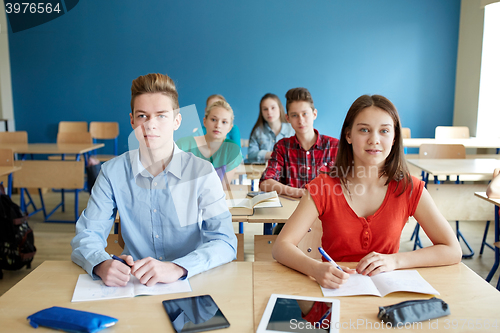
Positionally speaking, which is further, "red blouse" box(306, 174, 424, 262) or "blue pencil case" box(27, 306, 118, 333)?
"red blouse" box(306, 174, 424, 262)

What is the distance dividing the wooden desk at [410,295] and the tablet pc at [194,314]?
9 centimetres

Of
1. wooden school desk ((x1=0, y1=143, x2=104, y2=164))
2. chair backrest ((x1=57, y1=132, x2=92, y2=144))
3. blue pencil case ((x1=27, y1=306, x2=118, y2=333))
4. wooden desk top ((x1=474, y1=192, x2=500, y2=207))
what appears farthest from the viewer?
chair backrest ((x1=57, y1=132, x2=92, y2=144))

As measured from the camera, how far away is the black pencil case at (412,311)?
2.77ft

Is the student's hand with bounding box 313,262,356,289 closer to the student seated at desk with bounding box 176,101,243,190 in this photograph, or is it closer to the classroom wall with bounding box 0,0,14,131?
the student seated at desk with bounding box 176,101,243,190

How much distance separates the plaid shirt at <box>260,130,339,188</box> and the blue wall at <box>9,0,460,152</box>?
3.11 metres

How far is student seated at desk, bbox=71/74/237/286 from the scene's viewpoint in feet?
4.31

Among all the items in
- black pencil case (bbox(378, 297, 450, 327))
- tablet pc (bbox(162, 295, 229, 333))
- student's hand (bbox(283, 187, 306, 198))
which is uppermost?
black pencil case (bbox(378, 297, 450, 327))

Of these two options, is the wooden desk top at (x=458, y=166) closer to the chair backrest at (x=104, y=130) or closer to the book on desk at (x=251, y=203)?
the book on desk at (x=251, y=203)

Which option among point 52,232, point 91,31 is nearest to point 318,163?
point 52,232

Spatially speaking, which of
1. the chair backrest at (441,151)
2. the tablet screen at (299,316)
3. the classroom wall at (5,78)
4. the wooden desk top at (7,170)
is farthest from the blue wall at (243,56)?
the tablet screen at (299,316)

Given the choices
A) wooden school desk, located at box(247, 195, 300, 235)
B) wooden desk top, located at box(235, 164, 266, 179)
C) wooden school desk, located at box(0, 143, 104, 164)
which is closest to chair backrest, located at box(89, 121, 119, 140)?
wooden school desk, located at box(0, 143, 104, 164)

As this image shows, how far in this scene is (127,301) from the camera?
0.94m

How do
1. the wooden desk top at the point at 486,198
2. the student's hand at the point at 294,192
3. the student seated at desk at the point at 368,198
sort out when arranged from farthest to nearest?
the student's hand at the point at 294,192
the wooden desk top at the point at 486,198
the student seated at desk at the point at 368,198

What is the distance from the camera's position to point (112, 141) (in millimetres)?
5863
